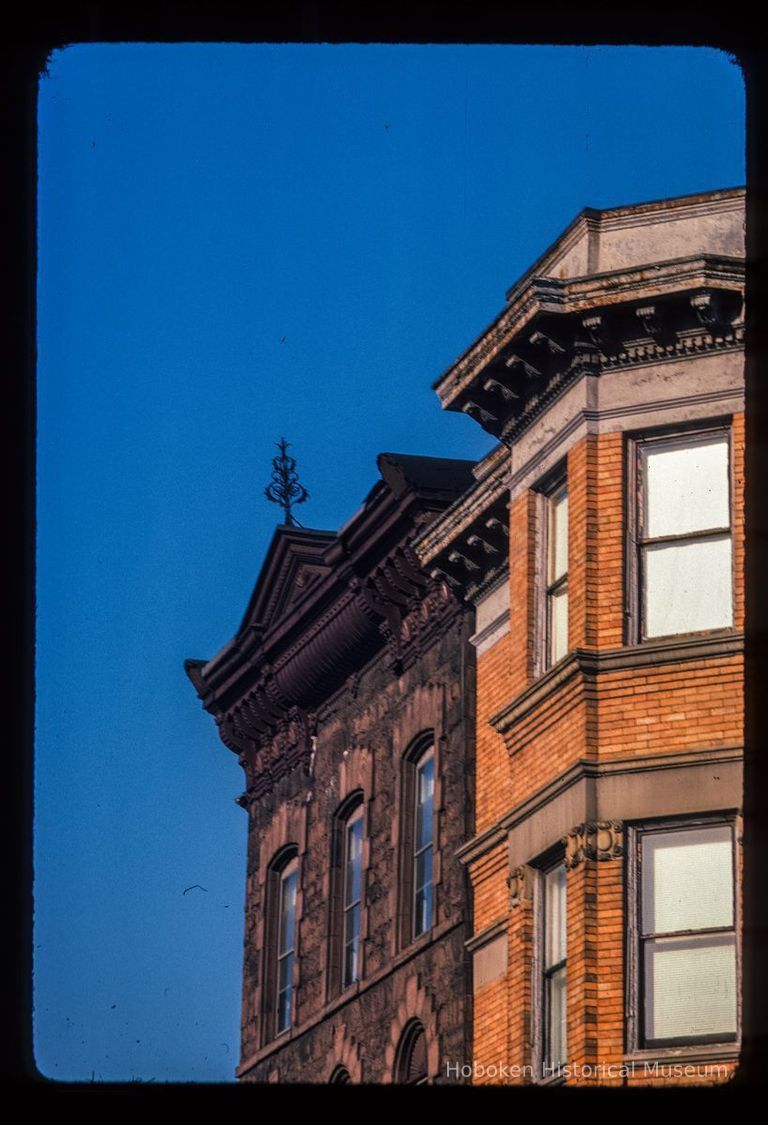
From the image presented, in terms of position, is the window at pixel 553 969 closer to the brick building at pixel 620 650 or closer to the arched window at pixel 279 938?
the brick building at pixel 620 650

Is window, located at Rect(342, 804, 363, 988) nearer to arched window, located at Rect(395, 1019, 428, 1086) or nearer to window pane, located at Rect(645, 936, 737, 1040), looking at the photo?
arched window, located at Rect(395, 1019, 428, 1086)

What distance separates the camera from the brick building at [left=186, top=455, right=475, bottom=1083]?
2719cm

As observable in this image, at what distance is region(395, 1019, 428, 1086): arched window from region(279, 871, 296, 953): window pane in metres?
5.72

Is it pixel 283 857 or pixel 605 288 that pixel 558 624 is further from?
pixel 283 857

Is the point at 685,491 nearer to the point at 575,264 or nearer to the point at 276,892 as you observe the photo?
the point at 575,264

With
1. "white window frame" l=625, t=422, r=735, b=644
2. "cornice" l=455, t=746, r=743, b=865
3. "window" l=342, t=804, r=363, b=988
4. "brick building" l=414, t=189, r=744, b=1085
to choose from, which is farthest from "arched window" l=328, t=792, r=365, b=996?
"white window frame" l=625, t=422, r=735, b=644

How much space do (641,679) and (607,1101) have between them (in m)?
12.8

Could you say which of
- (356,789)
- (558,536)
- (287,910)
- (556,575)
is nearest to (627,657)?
(556,575)

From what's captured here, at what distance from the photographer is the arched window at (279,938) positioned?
32.7 meters

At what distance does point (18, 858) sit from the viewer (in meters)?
9.02

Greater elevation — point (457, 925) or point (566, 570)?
point (566, 570)

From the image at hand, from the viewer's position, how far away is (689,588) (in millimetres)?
22203

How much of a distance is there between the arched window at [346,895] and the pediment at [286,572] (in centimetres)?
328

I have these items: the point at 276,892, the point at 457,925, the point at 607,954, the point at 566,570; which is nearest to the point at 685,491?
the point at 566,570
